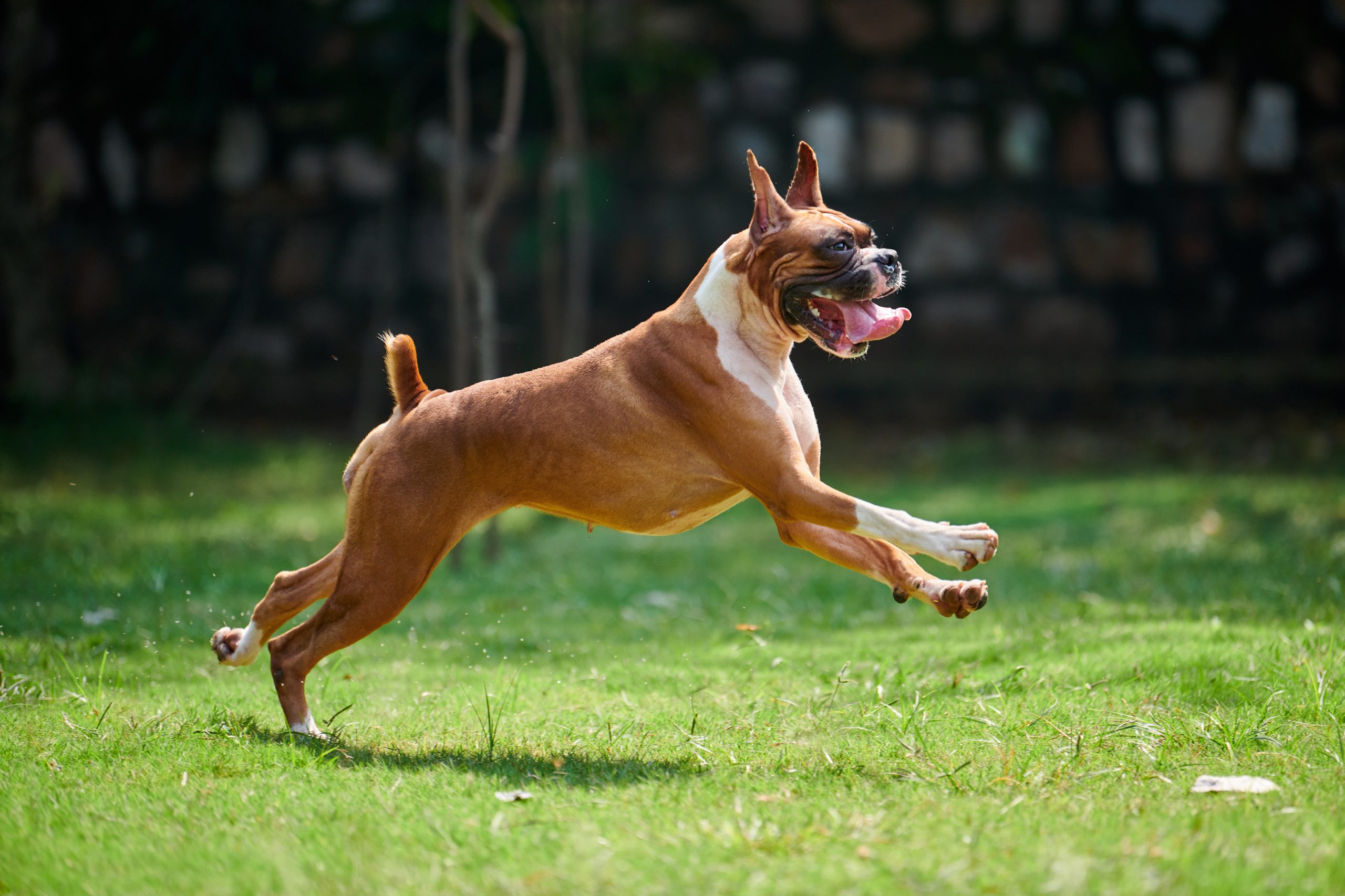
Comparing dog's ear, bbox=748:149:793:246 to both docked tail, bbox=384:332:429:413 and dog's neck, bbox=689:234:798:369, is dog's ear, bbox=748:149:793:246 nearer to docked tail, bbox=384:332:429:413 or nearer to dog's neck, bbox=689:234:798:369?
dog's neck, bbox=689:234:798:369

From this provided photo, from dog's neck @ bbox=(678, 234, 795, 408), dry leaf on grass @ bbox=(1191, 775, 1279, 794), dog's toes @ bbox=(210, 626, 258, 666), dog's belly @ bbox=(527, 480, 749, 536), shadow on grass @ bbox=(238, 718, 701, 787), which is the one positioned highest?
dog's neck @ bbox=(678, 234, 795, 408)

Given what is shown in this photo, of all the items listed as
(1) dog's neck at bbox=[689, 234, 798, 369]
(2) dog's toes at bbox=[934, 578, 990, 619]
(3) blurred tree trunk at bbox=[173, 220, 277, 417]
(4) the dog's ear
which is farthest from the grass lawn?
(3) blurred tree trunk at bbox=[173, 220, 277, 417]

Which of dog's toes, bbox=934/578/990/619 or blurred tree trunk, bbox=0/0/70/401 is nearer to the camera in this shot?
dog's toes, bbox=934/578/990/619

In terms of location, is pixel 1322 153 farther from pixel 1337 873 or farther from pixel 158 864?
pixel 158 864

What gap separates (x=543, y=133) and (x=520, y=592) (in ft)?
20.3

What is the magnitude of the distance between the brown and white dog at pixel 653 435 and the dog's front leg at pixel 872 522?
0.15ft

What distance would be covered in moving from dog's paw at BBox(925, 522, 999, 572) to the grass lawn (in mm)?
542

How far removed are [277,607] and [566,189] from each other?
7990 mm

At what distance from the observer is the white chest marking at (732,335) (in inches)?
154

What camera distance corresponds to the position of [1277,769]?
137 inches

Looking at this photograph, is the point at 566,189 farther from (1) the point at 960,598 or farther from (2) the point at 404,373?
(1) the point at 960,598

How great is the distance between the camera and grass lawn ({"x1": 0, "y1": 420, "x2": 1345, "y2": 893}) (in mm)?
2883

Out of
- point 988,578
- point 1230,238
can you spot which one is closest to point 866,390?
point 1230,238

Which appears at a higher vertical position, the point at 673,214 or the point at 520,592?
the point at 673,214
